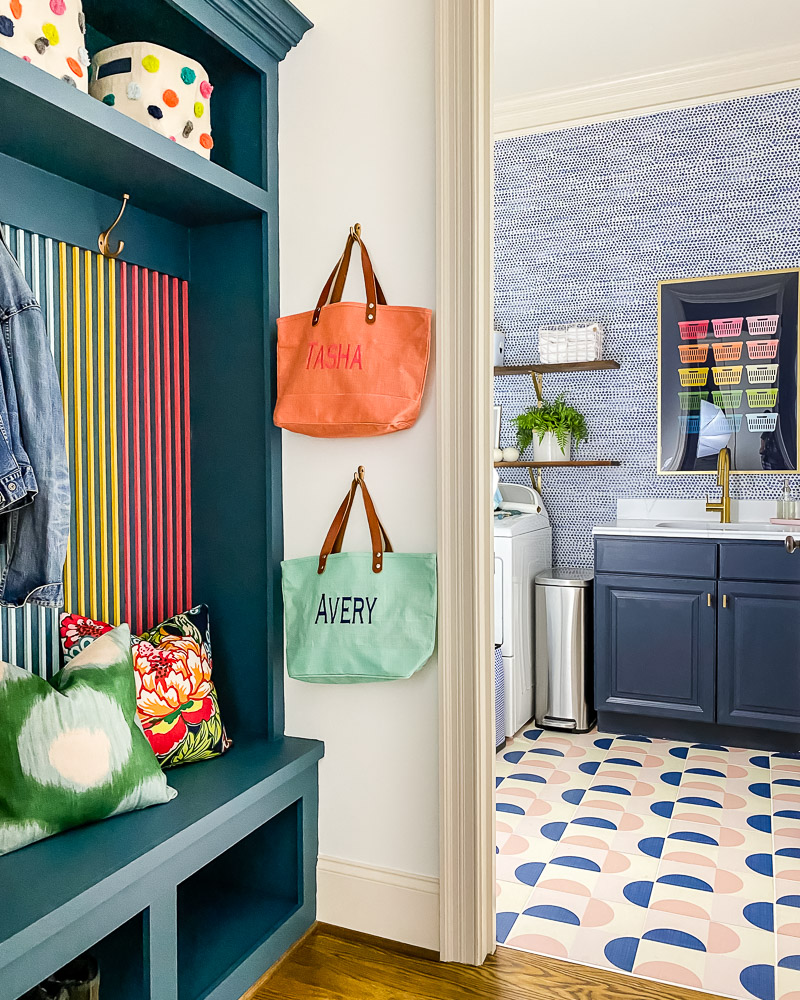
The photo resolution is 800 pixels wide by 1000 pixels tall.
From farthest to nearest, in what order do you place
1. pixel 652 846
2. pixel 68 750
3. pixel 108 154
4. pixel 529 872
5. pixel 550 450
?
pixel 550 450 < pixel 652 846 < pixel 529 872 < pixel 108 154 < pixel 68 750

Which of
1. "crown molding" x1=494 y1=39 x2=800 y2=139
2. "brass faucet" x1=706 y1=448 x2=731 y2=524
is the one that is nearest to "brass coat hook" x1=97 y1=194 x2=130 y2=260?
"crown molding" x1=494 y1=39 x2=800 y2=139

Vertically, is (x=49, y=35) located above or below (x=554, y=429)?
above

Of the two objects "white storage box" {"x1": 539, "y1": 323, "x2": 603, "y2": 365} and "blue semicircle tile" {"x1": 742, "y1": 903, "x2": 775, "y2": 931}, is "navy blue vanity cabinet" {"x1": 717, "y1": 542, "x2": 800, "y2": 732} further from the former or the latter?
"blue semicircle tile" {"x1": 742, "y1": 903, "x2": 775, "y2": 931}

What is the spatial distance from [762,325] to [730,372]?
0.23m

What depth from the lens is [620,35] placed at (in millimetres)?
3299

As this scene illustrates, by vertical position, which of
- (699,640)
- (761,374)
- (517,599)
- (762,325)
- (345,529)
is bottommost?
(699,640)

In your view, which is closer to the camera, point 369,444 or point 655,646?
point 369,444

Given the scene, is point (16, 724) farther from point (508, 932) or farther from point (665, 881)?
point (665, 881)

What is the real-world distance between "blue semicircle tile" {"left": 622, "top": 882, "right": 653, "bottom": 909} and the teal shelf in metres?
1.99

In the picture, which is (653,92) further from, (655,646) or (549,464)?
(655,646)

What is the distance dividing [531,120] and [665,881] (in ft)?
10.6

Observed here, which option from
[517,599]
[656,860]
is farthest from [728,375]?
[656,860]

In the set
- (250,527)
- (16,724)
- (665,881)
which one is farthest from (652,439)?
(16,724)

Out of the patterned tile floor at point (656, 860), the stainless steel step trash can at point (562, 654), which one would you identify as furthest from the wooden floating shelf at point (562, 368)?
the patterned tile floor at point (656, 860)
